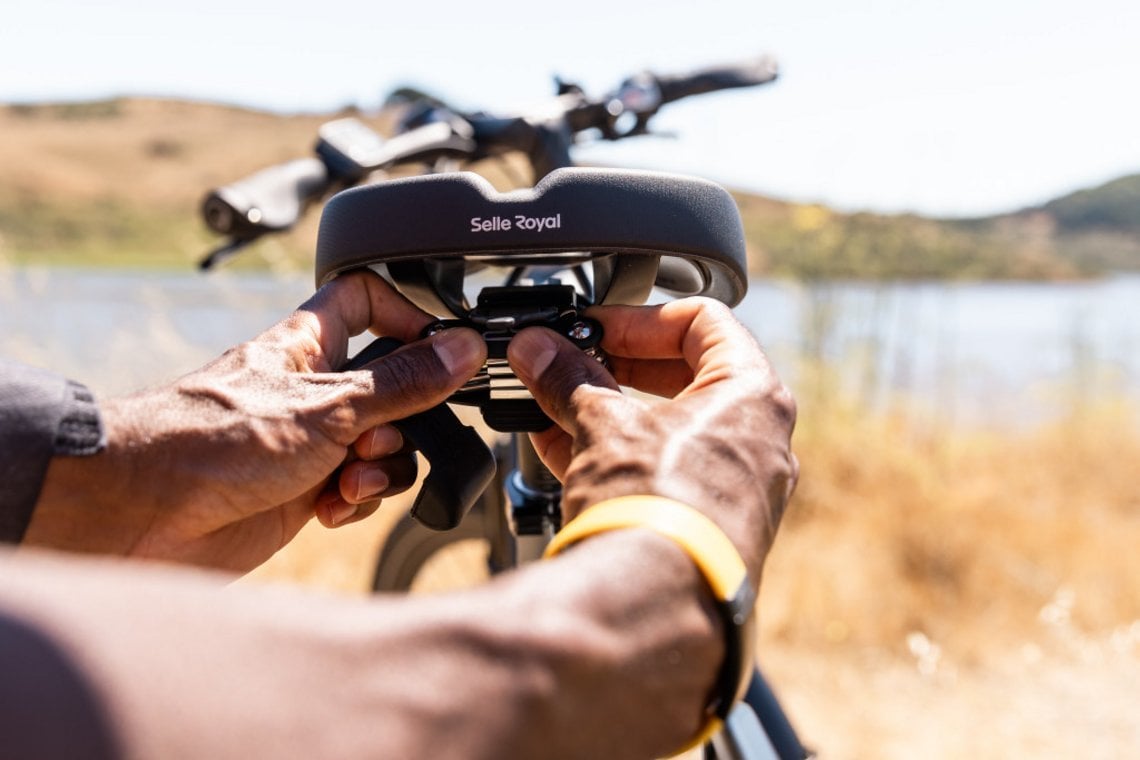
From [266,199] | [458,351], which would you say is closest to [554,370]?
[458,351]

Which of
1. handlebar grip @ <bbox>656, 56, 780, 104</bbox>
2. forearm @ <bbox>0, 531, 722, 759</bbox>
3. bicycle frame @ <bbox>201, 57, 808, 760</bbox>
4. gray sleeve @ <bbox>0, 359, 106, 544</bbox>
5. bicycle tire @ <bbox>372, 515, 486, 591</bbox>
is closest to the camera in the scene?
forearm @ <bbox>0, 531, 722, 759</bbox>

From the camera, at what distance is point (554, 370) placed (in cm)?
105

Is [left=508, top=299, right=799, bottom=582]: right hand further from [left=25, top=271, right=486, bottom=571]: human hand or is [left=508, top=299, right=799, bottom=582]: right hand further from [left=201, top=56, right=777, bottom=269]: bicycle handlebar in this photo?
[left=201, top=56, right=777, bottom=269]: bicycle handlebar

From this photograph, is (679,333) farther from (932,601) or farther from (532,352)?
(932,601)

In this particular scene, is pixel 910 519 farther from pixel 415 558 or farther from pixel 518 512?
pixel 518 512

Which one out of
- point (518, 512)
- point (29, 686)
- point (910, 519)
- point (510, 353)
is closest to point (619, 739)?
point (29, 686)

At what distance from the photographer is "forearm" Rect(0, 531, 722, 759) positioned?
472 mm

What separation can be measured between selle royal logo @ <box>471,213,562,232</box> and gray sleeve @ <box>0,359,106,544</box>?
46 cm

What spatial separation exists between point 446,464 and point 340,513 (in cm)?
24

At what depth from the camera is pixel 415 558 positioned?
79.8 inches

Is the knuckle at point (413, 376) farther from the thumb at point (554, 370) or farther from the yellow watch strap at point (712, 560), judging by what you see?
the yellow watch strap at point (712, 560)

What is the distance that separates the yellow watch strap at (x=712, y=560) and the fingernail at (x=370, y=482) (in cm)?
55

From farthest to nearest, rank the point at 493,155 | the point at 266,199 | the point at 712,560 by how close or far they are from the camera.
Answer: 1. the point at 493,155
2. the point at 266,199
3. the point at 712,560

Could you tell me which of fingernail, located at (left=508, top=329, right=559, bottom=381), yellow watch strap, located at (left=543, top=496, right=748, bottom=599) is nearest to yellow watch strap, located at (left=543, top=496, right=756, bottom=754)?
yellow watch strap, located at (left=543, top=496, right=748, bottom=599)
